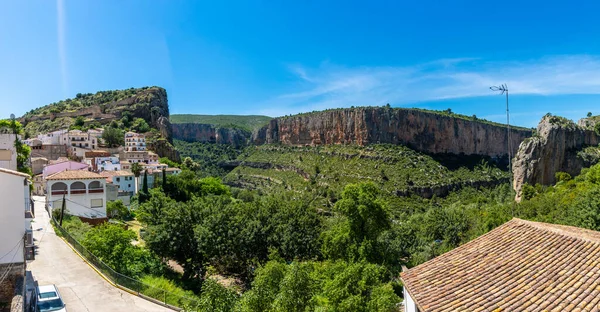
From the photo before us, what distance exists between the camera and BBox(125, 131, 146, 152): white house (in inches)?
3233

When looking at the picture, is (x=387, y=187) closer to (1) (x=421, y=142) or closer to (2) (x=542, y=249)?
(1) (x=421, y=142)

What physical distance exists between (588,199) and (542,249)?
20.0 meters

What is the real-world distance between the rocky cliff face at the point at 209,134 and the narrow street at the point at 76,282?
5777 inches

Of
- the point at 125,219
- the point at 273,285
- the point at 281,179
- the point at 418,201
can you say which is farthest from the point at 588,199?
the point at 281,179

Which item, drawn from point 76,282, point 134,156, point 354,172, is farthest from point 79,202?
point 354,172

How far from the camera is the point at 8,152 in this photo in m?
26.0

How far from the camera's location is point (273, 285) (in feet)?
45.4

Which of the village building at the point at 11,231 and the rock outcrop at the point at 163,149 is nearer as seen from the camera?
the village building at the point at 11,231

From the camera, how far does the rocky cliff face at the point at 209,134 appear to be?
563ft

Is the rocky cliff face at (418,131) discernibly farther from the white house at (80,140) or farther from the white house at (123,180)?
the white house at (123,180)

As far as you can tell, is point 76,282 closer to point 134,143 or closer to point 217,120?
point 134,143

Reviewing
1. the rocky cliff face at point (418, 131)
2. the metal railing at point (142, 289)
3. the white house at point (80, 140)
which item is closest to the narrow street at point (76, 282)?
the metal railing at point (142, 289)

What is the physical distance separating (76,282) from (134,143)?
69.6 m

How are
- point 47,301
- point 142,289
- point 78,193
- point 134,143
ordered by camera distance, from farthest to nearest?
1. point 134,143
2. point 78,193
3. point 142,289
4. point 47,301
